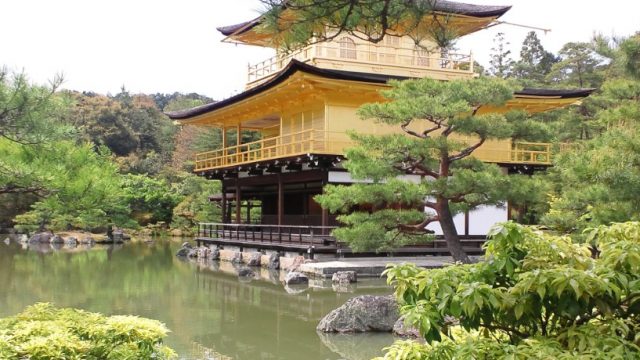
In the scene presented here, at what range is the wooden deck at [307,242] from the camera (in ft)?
52.5

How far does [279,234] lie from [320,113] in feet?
11.8

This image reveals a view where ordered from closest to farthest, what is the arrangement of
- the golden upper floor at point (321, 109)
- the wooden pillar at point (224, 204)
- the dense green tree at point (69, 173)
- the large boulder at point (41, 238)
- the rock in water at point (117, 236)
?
the dense green tree at point (69, 173) < the golden upper floor at point (321, 109) < the wooden pillar at point (224, 204) < the large boulder at point (41, 238) < the rock in water at point (117, 236)

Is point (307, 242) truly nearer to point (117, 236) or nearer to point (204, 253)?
point (204, 253)

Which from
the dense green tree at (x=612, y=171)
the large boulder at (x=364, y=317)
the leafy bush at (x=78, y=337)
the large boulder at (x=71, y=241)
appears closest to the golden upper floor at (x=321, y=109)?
the large boulder at (x=364, y=317)

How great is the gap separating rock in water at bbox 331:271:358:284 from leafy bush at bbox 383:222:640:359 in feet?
35.0

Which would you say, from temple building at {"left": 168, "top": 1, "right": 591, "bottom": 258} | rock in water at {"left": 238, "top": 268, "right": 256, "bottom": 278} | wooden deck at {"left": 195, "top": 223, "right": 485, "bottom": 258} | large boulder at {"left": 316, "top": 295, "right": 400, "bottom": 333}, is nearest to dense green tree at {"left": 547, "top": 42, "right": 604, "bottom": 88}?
temple building at {"left": 168, "top": 1, "right": 591, "bottom": 258}

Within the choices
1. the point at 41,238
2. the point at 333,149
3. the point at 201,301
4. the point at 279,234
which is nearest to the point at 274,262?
the point at 279,234

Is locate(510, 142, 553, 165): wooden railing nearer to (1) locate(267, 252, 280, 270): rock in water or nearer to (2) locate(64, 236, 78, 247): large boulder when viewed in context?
(1) locate(267, 252, 280, 270): rock in water

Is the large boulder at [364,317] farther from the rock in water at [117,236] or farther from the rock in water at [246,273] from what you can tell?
the rock in water at [117,236]

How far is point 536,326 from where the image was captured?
→ 113 inches

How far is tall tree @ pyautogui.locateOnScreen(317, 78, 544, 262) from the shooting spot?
12188mm

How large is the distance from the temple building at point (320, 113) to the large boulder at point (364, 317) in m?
7.14

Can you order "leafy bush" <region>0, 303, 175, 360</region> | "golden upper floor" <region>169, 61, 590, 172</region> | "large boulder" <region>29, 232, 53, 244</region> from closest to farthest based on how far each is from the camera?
"leafy bush" <region>0, 303, 175, 360</region>, "golden upper floor" <region>169, 61, 590, 172</region>, "large boulder" <region>29, 232, 53, 244</region>

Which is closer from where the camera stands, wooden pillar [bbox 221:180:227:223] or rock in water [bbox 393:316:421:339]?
rock in water [bbox 393:316:421:339]
